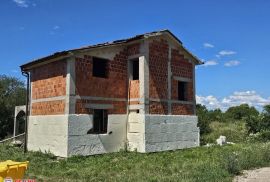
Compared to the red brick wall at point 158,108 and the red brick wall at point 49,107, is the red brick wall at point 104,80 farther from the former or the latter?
the red brick wall at point 158,108

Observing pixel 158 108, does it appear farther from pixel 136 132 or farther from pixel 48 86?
pixel 48 86

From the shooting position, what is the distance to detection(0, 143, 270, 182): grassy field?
10.3 meters

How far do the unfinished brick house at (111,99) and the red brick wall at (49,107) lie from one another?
1.8 inches

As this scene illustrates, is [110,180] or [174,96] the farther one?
[174,96]

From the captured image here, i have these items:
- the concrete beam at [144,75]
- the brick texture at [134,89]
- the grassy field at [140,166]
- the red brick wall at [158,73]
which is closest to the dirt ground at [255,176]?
the grassy field at [140,166]

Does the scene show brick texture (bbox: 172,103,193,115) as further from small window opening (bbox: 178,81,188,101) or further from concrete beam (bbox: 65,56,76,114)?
concrete beam (bbox: 65,56,76,114)

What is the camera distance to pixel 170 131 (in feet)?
60.6

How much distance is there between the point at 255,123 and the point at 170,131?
9.94m

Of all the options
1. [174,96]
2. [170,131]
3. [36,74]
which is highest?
[36,74]

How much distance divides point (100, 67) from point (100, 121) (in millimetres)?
2721

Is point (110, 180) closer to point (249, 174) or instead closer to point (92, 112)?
point (249, 174)

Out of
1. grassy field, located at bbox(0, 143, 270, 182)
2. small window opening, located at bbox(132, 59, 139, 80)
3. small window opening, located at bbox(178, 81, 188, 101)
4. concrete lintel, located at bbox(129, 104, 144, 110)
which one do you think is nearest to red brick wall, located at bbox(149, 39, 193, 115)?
small window opening, located at bbox(178, 81, 188, 101)

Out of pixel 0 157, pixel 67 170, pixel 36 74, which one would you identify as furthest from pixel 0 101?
pixel 67 170

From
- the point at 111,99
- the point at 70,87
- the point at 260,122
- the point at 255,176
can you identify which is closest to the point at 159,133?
the point at 111,99
